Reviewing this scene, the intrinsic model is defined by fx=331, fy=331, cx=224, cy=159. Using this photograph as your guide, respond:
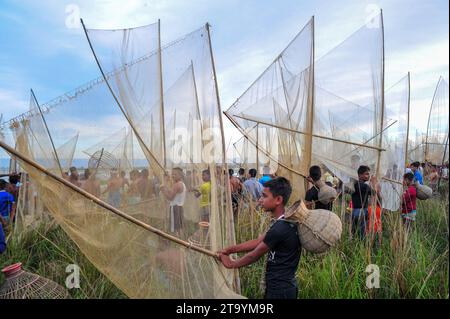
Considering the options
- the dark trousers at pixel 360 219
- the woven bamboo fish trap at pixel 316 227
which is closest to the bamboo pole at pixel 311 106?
the dark trousers at pixel 360 219

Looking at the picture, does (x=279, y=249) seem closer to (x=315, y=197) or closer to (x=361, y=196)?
(x=315, y=197)

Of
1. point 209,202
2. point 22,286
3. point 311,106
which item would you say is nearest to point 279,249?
point 209,202

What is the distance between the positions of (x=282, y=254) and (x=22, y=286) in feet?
7.79

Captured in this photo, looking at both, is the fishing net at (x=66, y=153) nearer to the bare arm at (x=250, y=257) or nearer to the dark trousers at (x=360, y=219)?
the bare arm at (x=250, y=257)

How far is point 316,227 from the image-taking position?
228cm

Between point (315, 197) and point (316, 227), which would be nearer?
point (316, 227)

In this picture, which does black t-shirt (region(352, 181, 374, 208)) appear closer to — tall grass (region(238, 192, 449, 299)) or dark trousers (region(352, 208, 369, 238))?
dark trousers (region(352, 208, 369, 238))

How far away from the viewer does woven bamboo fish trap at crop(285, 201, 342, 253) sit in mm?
2244
